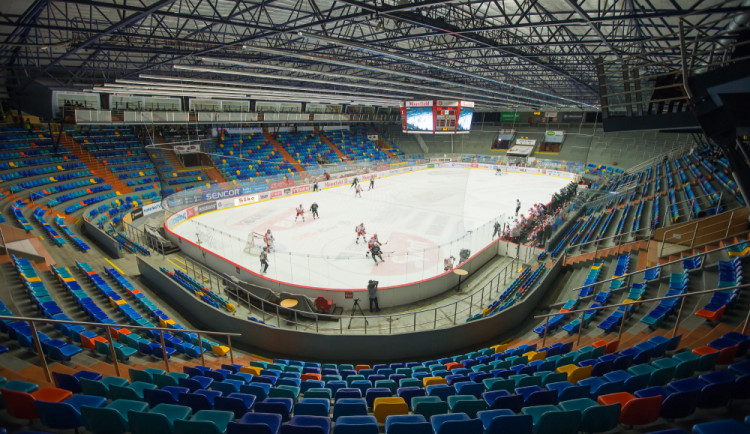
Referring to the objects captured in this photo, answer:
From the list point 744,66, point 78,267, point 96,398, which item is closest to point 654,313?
point 744,66

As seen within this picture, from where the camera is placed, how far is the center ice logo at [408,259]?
1352 centimetres

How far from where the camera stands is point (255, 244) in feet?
51.4

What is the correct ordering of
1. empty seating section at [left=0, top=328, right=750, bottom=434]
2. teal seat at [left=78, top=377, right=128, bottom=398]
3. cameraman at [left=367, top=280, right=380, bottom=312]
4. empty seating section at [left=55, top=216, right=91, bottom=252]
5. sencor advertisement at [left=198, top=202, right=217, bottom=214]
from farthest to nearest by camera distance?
sencor advertisement at [left=198, top=202, right=217, bottom=214]
empty seating section at [left=55, top=216, right=91, bottom=252]
cameraman at [left=367, top=280, right=380, bottom=312]
teal seat at [left=78, top=377, right=128, bottom=398]
empty seating section at [left=0, top=328, right=750, bottom=434]

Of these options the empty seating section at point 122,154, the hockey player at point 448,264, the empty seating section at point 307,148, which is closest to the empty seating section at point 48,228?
the empty seating section at point 122,154

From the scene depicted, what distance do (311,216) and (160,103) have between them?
16.6m

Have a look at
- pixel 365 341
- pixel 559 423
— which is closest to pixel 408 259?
pixel 365 341

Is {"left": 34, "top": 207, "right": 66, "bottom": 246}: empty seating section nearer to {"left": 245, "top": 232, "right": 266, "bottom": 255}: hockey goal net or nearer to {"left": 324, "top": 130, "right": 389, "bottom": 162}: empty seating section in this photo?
{"left": 245, "top": 232, "right": 266, "bottom": 255}: hockey goal net

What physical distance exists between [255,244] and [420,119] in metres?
16.3

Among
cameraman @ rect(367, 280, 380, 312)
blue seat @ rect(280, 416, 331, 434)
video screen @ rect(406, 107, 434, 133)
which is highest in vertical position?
video screen @ rect(406, 107, 434, 133)

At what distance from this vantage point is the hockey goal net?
1529 cm

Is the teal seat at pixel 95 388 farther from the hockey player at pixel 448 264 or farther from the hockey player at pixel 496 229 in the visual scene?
the hockey player at pixel 496 229

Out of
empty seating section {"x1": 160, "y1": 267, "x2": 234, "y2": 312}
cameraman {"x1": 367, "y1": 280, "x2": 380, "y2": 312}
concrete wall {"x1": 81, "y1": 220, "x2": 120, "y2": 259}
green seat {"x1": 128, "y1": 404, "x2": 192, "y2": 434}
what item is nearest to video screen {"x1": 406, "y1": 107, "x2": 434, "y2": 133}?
cameraman {"x1": 367, "y1": 280, "x2": 380, "y2": 312}

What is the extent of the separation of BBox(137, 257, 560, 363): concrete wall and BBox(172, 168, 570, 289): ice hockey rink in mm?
3314

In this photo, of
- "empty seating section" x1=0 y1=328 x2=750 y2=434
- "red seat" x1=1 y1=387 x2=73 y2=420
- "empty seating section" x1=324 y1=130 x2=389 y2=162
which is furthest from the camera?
"empty seating section" x1=324 y1=130 x2=389 y2=162
